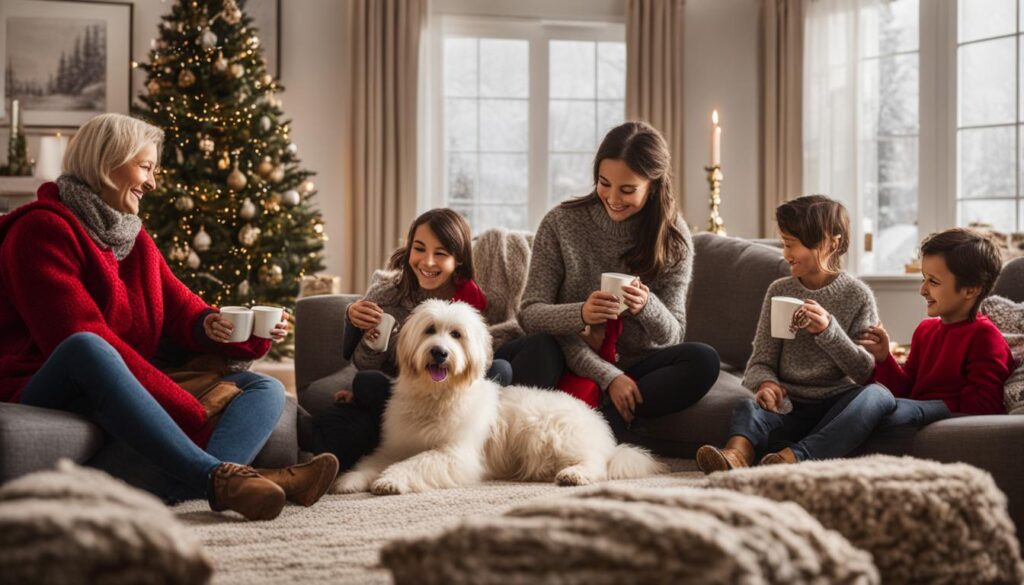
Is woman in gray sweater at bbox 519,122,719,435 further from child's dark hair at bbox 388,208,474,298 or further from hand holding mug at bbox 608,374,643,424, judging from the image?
child's dark hair at bbox 388,208,474,298

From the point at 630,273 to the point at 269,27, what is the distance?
14.2ft

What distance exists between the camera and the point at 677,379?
9.41ft

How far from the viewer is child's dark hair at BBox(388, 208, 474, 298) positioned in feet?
9.52

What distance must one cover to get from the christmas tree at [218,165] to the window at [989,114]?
399 centimetres

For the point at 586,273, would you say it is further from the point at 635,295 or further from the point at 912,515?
the point at 912,515

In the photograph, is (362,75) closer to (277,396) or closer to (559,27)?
(559,27)

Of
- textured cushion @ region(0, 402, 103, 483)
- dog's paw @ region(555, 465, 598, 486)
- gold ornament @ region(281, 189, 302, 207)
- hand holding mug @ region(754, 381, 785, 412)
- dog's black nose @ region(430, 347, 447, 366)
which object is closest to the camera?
textured cushion @ region(0, 402, 103, 483)

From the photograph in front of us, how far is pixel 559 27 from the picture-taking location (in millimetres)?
6836

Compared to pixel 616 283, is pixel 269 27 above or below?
above

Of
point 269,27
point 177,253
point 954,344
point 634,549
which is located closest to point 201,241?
point 177,253

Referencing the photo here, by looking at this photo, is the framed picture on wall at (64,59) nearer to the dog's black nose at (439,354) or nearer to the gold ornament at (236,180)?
the gold ornament at (236,180)

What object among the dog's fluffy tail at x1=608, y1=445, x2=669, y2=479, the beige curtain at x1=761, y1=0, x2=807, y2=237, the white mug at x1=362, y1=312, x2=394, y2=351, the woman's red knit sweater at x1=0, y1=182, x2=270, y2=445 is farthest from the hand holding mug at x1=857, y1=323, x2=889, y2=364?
the beige curtain at x1=761, y1=0, x2=807, y2=237

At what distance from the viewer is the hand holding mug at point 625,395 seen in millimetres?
2861

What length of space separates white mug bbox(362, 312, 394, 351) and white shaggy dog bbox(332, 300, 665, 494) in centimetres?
4
